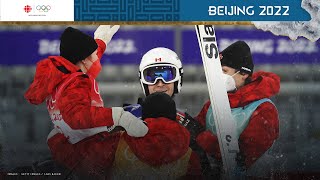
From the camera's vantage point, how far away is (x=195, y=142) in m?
4.34

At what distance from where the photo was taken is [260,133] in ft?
14.4

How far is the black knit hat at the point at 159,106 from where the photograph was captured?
4.31 m

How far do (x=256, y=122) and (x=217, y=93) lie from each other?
1.25 feet

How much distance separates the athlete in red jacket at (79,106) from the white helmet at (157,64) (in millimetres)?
299

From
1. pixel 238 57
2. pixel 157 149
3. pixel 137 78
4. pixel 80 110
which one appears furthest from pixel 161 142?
pixel 238 57

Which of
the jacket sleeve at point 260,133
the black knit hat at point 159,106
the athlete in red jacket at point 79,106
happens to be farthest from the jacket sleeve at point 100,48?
the jacket sleeve at point 260,133

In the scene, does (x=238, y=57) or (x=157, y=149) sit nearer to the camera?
(x=157, y=149)

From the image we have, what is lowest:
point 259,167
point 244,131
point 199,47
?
point 259,167

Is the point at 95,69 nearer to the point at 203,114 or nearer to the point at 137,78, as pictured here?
the point at 137,78

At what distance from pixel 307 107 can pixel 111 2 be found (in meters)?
1.71

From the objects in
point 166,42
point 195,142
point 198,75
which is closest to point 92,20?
point 166,42

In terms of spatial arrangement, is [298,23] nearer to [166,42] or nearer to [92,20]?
[166,42]

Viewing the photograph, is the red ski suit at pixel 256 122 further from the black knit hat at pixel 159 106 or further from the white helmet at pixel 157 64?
the white helmet at pixel 157 64

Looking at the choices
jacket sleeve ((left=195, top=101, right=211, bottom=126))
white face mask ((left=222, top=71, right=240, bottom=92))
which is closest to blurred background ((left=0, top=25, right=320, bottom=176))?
jacket sleeve ((left=195, top=101, right=211, bottom=126))
